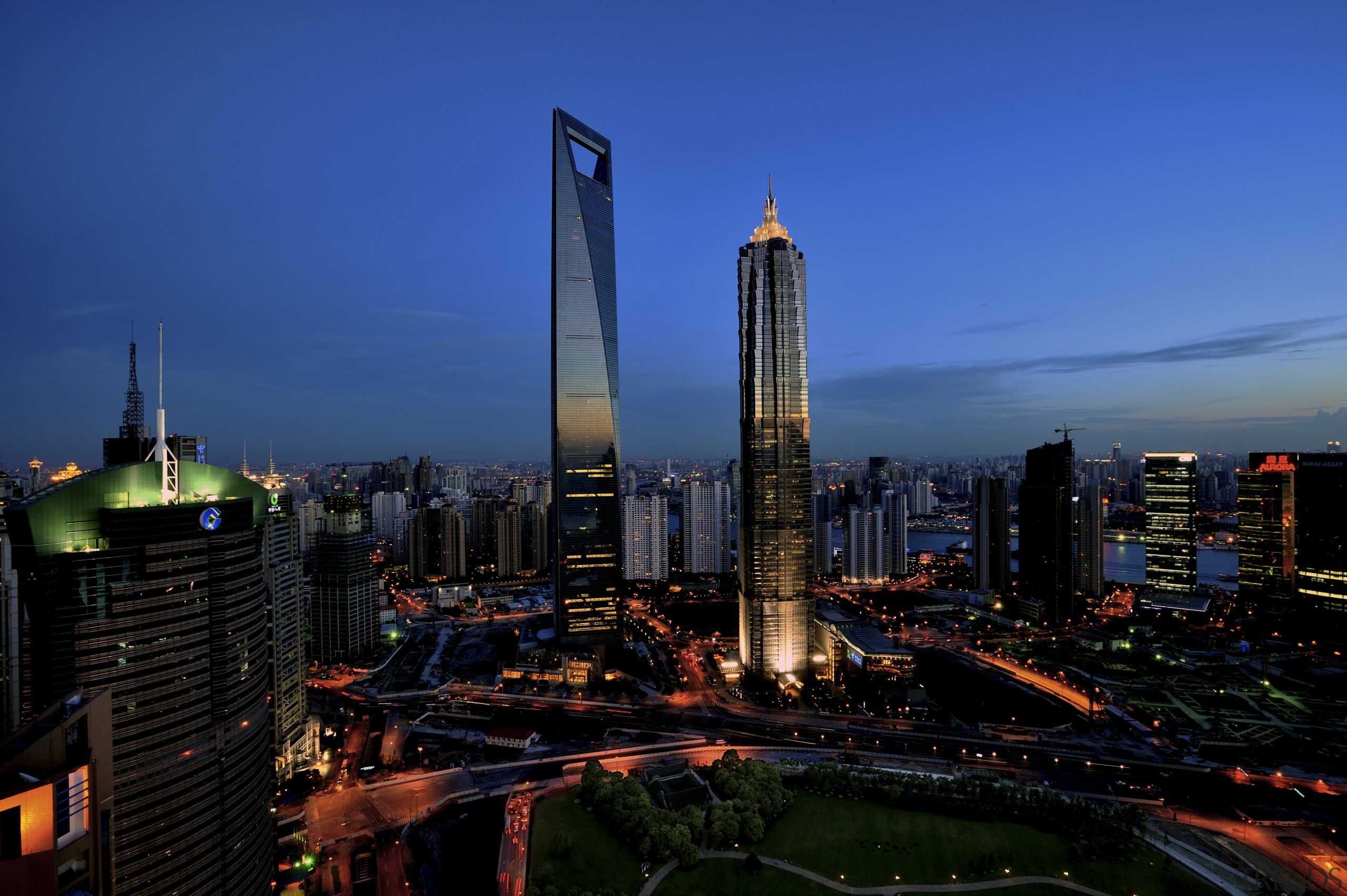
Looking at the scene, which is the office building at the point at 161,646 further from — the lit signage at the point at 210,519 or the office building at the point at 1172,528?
the office building at the point at 1172,528

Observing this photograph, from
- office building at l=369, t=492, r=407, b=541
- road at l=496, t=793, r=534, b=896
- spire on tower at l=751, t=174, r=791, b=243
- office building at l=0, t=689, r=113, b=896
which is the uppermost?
spire on tower at l=751, t=174, r=791, b=243

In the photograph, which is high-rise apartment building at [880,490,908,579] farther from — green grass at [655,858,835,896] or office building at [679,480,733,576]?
green grass at [655,858,835,896]

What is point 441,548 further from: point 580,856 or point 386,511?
point 580,856

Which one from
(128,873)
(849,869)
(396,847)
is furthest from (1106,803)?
(128,873)

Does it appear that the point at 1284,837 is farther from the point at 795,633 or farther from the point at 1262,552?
the point at 1262,552

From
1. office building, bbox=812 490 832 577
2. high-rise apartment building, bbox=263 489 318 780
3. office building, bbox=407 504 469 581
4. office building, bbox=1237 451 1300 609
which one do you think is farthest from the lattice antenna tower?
office building, bbox=1237 451 1300 609
